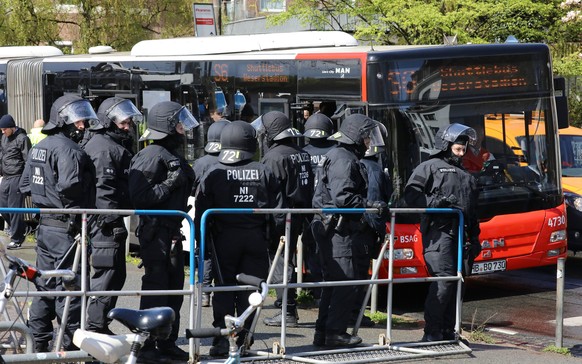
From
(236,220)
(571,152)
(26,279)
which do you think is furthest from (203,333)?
(571,152)

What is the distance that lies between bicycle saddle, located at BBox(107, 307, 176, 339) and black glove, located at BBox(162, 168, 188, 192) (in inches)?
121

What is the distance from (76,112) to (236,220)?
1.56m

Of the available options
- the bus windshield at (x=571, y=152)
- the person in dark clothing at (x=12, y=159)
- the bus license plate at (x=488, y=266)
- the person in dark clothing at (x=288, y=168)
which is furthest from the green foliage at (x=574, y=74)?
the person in dark clothing at (x=288, y=168)

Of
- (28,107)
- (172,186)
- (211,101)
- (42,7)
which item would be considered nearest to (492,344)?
(172,186)

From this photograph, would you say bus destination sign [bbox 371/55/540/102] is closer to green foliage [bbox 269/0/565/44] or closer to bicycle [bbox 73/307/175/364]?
bicycle [bbox 73/307/175/364]

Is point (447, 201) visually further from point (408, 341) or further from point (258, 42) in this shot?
point (258, 42)

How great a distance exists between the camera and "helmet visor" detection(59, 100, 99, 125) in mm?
8109

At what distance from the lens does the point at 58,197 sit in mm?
7984

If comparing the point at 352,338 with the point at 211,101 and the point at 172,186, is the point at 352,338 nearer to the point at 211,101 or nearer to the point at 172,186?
the point at 172,186

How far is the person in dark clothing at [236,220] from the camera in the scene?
800 centimetres

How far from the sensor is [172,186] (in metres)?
7.89

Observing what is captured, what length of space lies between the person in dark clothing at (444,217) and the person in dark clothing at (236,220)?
5.23 feet

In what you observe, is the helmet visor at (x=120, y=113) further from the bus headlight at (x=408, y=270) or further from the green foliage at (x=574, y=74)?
the green foliage at (x=574, y=74)

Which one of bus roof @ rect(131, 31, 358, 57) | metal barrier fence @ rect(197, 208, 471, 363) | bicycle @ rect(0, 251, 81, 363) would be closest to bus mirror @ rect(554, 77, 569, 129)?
Answer: bus roof @ rect(131, 31, 358, 57)
